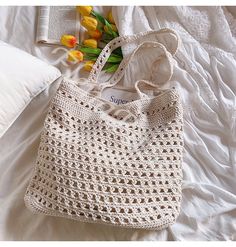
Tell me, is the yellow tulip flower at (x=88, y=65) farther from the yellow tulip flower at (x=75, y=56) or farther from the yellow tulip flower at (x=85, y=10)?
the yellow tulip flower at (x=85, y=10)

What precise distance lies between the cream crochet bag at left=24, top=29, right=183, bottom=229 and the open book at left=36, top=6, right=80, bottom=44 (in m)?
0.17

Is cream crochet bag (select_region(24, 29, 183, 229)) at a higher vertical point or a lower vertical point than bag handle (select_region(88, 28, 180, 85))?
lower

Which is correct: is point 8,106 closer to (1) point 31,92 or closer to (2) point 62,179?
(1) point 31,92

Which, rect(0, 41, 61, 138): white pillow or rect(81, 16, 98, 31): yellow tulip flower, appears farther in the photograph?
rect(81, 16, 98, 31): yellow tulip flower

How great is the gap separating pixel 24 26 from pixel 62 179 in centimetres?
47

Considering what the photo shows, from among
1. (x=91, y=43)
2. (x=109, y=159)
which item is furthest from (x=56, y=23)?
(x=109, y=159)

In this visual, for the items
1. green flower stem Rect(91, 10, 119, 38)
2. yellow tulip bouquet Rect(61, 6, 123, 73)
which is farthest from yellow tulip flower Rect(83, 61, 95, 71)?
green flower stem Rect(91, 10, 119, 38)

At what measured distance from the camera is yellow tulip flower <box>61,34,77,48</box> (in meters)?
1.14

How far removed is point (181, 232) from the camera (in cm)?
96

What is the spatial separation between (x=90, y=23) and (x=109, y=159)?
15.3 inches

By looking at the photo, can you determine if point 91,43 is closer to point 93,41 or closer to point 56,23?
point 93,41

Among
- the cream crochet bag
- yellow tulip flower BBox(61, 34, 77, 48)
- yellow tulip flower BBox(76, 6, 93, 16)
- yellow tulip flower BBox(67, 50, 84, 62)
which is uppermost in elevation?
yellow tulip flower BBox(76, 6, 93, 16)

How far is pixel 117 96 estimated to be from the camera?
1115 millimetres

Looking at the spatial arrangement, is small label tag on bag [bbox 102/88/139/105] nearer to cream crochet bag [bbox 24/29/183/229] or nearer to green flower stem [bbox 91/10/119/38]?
cream crochet bag [bbox 24/29/183/229]
